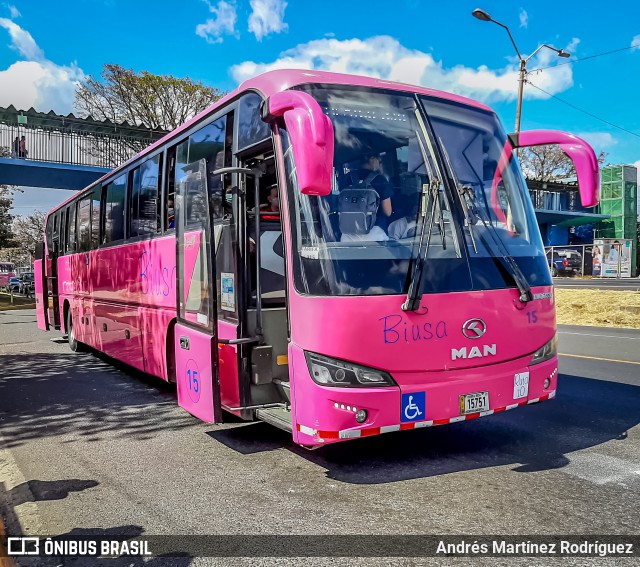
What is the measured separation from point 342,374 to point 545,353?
A: 6.55 ft

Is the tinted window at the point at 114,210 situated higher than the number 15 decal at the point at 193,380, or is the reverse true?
the tinted window at the point at 114,210

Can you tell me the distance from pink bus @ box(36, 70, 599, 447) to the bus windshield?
0.04ft

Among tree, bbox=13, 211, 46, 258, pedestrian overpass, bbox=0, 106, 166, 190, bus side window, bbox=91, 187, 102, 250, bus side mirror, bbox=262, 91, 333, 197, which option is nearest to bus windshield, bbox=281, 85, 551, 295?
bus side mirror, bbox=262, 91, 333, 197

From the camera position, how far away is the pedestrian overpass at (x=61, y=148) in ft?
77.8

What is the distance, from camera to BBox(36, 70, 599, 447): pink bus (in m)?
4.15

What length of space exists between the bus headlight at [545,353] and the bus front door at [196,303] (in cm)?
266

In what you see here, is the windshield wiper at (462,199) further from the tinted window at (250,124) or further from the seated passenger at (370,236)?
the tinted window at (250,124)

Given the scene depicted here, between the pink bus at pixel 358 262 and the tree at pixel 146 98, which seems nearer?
the pink bus at pixel 358 262

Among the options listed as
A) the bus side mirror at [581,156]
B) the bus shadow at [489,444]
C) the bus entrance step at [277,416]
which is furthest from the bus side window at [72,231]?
the bus side mirror at [581,156]

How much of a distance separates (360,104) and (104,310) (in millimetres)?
6713

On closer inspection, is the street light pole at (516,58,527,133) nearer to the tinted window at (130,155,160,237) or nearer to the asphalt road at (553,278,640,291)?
the asphalt road at (553,278,640,291)

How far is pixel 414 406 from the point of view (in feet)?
13.9

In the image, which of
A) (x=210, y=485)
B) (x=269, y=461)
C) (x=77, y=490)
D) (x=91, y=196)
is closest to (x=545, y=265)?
(x=269, y=461)

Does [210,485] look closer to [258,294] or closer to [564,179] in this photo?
[258,294]
